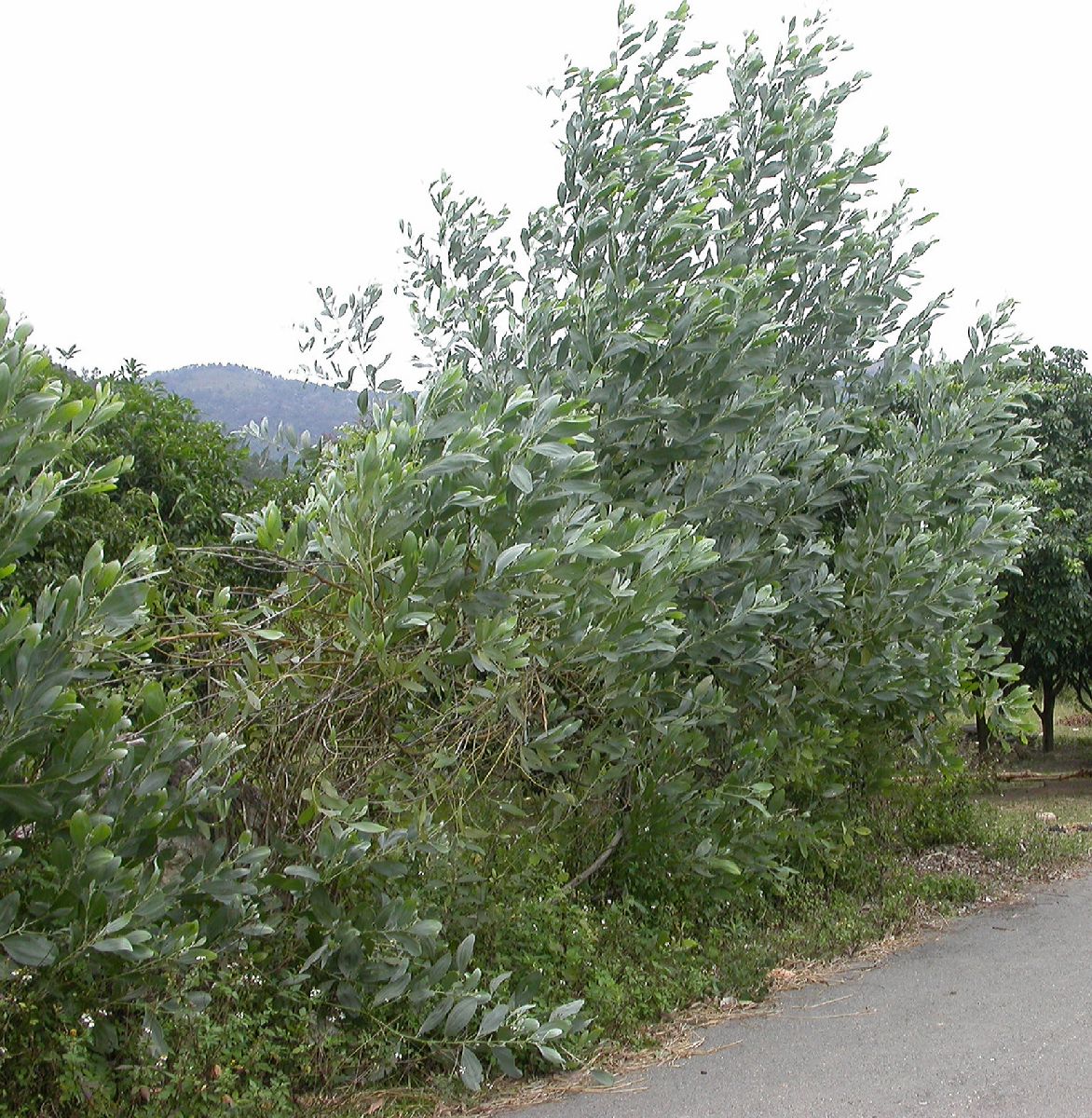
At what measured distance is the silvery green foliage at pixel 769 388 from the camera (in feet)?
23.4

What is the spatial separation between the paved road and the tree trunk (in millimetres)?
17177

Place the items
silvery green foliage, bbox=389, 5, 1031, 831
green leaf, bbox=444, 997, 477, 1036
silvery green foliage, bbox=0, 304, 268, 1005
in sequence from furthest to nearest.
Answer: silvery green foliage, bbox=389, 5, 1031, 831 → green leaf, bbox=444, 997, 477, 1036 → silvery green foliage, bbox=0, 304, 268, 1005

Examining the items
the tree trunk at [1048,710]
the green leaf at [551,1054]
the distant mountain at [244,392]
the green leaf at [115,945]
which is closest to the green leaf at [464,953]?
the green leaf at [551,1054]

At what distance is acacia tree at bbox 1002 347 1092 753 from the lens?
1930 cm

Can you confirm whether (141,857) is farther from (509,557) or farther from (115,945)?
(509,557)

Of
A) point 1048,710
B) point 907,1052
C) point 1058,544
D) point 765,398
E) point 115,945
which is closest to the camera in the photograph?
point 115,945

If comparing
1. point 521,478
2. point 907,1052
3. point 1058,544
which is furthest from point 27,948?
point 1058,544

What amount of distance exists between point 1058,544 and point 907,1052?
48.3 ft

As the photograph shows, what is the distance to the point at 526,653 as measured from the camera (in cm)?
581

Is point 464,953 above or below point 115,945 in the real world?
below

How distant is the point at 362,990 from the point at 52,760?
1872 mm

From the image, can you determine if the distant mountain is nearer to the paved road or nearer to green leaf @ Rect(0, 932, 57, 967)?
the paved road

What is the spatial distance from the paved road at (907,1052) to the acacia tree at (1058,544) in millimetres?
11308

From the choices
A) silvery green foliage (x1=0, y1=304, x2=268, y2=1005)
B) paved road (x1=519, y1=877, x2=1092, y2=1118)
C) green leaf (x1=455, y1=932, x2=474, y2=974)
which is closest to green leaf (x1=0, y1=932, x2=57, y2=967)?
silvery green foliage (x1=0, y1=304, x2=268, y2=1005)
